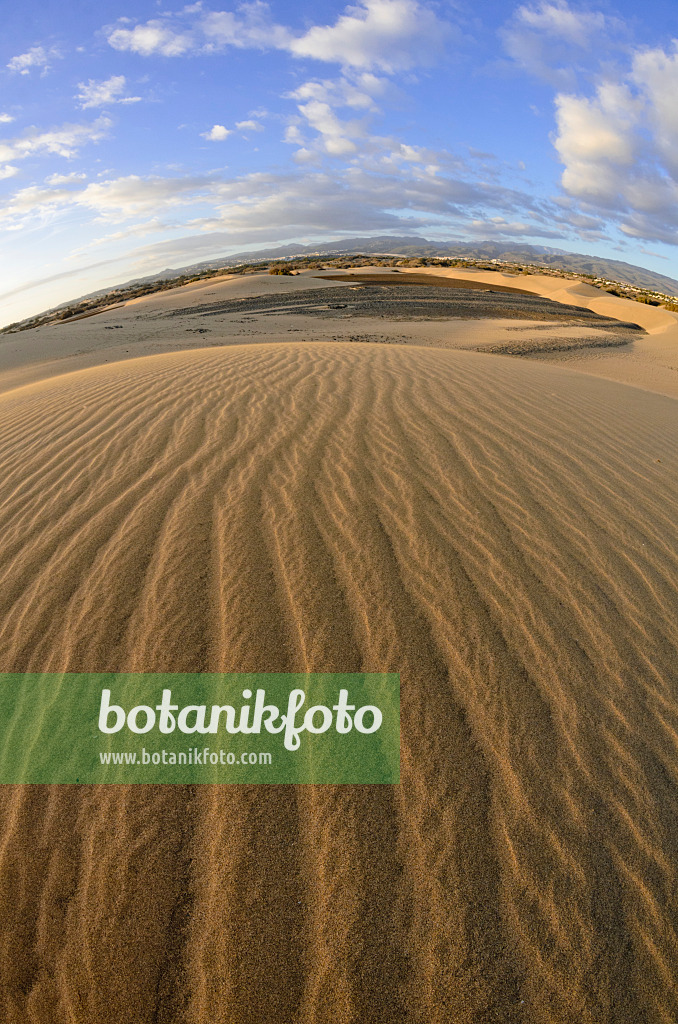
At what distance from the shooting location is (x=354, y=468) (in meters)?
4.02

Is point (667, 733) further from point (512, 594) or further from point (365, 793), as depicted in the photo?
point (365, 793)

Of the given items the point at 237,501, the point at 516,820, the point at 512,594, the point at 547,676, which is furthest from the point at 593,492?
the point at 516,820

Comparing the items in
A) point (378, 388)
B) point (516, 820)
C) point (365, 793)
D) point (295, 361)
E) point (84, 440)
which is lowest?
point (516, 820)

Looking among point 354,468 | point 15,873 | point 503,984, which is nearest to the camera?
point 503,984

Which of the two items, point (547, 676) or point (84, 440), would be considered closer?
point (547, 676)

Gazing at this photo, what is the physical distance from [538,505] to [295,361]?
15.6ft

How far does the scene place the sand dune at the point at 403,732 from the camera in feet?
5.07

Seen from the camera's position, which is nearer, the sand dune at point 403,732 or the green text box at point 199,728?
the sand dune at point 403,732

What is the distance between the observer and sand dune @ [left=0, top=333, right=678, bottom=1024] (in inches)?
60.8

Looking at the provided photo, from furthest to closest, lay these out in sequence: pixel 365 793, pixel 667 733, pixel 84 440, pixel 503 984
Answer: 1. pixel 84 440
2. pixel 667 733
3. pixel 365 793
4. pixel 503 984

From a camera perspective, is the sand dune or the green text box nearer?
the sand dune

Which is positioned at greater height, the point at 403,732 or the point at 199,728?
the point at 199,728

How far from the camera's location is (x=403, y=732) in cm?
216

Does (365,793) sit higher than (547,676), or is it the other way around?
(547,676)
